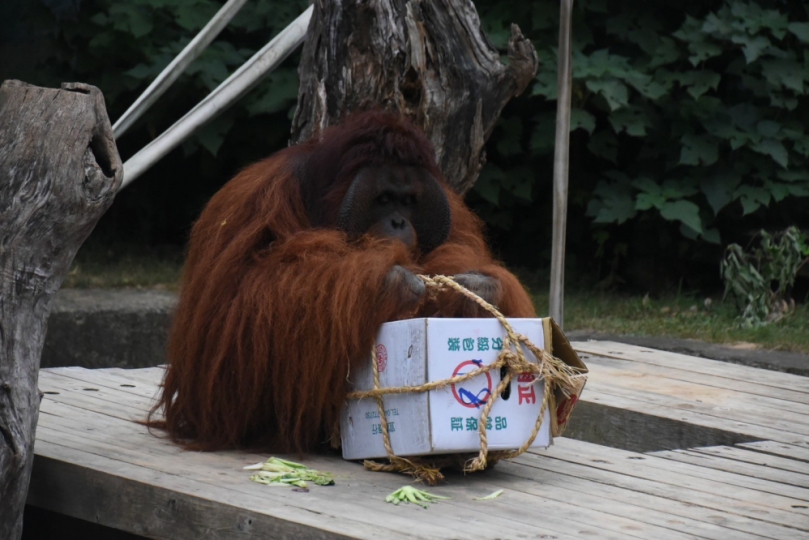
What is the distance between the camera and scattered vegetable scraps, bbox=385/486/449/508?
2164 millimetres

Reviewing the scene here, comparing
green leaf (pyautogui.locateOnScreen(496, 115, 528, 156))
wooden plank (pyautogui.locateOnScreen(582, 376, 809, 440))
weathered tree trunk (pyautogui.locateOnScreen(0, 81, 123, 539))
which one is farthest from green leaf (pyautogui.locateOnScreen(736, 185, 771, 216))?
weathered tree trunk (pyautogui.locateOnScreen(0, 81, 123, 539))

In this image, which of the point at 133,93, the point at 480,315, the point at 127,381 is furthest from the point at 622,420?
the point at 133,93

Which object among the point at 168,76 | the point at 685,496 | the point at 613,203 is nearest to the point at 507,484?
the point at 685,496

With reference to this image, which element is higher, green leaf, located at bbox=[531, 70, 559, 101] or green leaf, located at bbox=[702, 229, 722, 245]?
green leaf, located at bbox=[531, 70, 559, 101]

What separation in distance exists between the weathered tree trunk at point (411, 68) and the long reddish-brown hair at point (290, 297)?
767mm

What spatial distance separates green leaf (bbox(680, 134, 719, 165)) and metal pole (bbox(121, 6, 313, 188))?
8.19ft

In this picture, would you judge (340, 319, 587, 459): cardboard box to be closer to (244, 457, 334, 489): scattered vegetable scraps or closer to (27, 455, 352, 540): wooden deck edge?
(244, 457, 334, 489): scattered vegetable scraps

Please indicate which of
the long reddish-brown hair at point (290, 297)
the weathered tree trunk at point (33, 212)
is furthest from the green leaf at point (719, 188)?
the weathered tree trunk at point (33, 212)

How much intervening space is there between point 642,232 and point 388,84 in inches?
128

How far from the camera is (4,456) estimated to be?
2287 mm

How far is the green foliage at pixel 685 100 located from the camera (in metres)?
5.52

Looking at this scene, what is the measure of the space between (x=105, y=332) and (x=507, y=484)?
3.05 meters

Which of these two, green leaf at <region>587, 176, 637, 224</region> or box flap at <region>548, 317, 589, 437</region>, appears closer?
box flap at <region>548, 317, 589, 437</region>

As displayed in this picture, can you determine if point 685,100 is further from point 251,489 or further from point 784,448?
point 251,489
